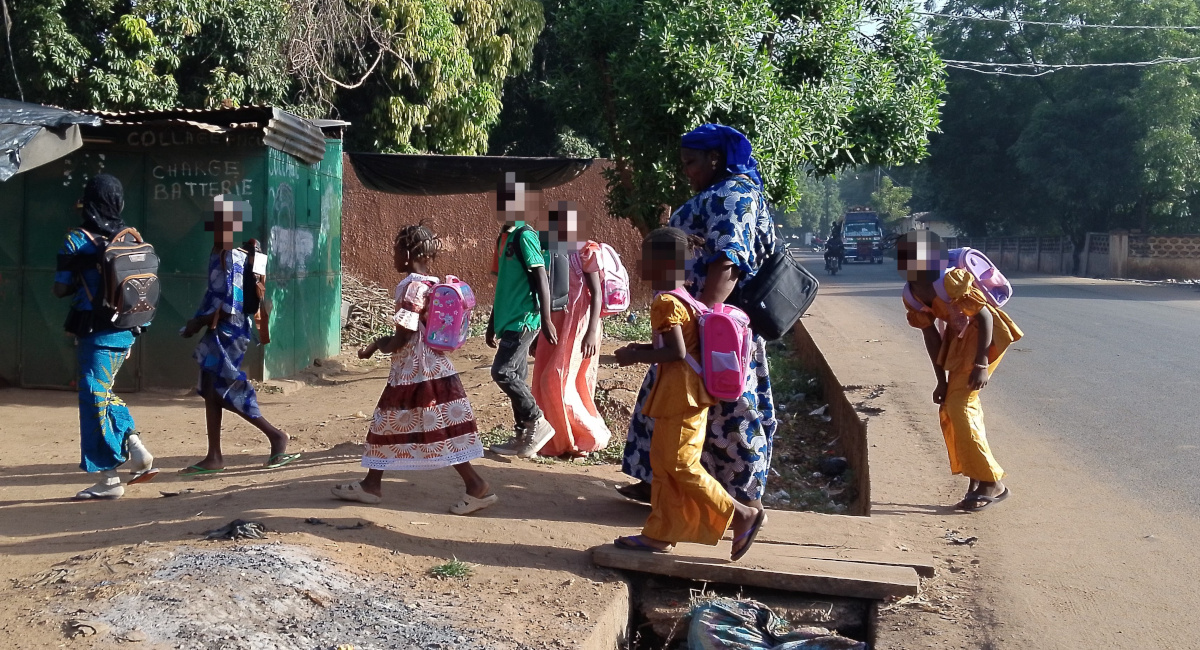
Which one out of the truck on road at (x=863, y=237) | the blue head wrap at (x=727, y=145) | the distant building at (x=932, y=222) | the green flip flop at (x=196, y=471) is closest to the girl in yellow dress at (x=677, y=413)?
the blue head wrap at (x=727, y=145)

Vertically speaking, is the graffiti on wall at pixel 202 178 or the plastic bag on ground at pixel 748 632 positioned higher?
the graffiti on wall at pixel 202 178

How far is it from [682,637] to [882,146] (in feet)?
20.5

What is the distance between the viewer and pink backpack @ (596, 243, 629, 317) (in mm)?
6074

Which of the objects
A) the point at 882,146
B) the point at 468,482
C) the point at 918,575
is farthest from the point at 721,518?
the point at 882,146

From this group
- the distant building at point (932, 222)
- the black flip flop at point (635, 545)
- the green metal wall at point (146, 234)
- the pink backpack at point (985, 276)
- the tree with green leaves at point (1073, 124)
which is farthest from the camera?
the distant building at point (932, 222)

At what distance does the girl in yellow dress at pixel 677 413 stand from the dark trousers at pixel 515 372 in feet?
6.52

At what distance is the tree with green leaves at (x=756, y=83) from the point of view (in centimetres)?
816

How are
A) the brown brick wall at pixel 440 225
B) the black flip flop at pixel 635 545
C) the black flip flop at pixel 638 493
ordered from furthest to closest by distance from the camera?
the brown brick wall at pixel 440 225
the black flip flop at pixel 638 493
the black flip flop at pixel 635 545

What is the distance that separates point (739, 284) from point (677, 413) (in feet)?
2.65

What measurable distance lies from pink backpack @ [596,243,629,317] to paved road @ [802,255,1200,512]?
122 inches

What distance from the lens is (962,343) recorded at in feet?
17.4

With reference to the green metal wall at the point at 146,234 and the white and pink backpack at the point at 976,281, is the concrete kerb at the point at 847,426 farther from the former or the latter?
the green metal wall at the point at 146,234

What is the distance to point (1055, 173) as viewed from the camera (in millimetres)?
30406

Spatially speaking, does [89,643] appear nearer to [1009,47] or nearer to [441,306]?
[441,306]
